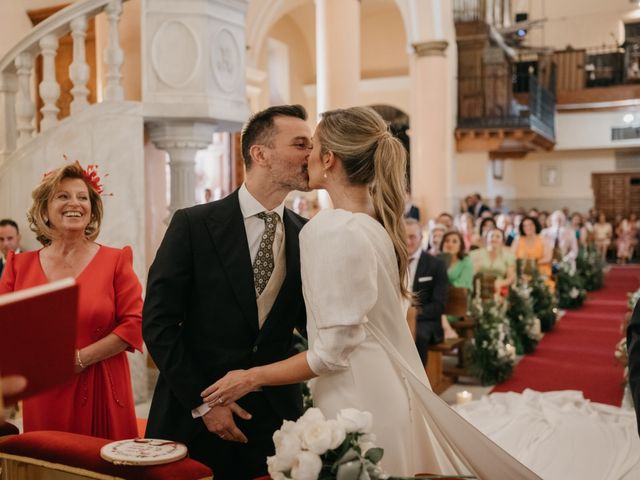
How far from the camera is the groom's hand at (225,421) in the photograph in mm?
2270

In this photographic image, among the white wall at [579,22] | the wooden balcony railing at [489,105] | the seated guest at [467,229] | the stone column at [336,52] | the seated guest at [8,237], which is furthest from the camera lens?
the white wall at [579,22]

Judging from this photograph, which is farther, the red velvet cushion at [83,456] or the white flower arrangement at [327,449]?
the red velvet cushion at [83,456]

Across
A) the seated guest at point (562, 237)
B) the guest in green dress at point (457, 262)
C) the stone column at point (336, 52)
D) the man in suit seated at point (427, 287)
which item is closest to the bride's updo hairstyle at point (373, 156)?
the man in suit seated at point (427, 287)

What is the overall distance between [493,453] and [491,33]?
57.9 ft

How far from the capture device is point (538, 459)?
3842mm

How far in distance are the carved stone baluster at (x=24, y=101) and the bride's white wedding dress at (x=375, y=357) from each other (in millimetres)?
3872

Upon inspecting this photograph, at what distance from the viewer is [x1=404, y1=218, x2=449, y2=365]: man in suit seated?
253 inches

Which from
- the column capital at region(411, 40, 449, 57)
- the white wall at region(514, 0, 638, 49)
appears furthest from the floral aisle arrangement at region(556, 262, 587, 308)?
the white wall at region(514, 0, 638, 49)

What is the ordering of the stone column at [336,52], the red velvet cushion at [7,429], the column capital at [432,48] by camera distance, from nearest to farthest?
the red velvet cushion at [7,429], the stone column at [336,52], the column capital at [432,48]

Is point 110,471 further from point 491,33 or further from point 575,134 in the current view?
point 575,134

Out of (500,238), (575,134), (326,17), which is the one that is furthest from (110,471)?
(575,134)

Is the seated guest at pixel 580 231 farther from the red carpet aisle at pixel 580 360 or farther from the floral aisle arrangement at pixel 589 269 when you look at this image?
the red carpet aisle at pixel 580 360

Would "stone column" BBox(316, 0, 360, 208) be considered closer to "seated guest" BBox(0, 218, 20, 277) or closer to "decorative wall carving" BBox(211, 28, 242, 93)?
"decorative wall carving" BBox(211, 28, 242, 93)

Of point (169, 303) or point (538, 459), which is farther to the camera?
point (538, 459)
